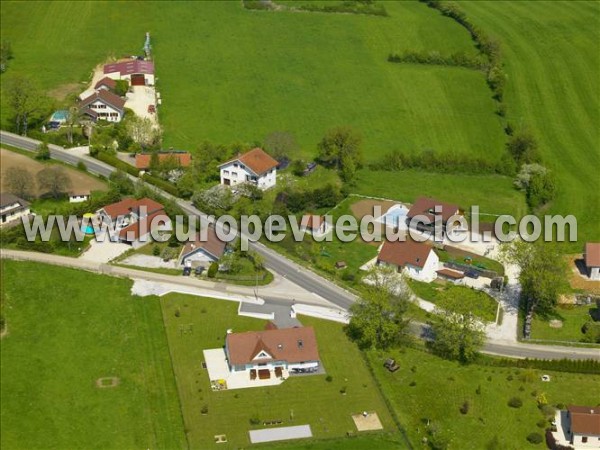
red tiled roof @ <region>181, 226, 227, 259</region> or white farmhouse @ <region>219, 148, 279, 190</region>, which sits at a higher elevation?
white farmhouse @ <region>219, 148, 279, 190</region>

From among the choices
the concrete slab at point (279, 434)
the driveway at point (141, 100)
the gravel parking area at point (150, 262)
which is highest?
the driveway at point (141, 100)

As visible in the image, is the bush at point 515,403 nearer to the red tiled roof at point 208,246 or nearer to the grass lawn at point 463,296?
the grass lawn at point 463,296

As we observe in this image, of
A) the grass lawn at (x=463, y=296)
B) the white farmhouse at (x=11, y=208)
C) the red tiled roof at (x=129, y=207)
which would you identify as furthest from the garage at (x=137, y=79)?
the grass lawn at (x=463, y=296)

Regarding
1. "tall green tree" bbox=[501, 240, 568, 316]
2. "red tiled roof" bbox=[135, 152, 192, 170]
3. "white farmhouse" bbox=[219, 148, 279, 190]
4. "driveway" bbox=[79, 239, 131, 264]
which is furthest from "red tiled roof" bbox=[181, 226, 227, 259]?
"tall green tree" bbox=[501, 240, 568, 316]

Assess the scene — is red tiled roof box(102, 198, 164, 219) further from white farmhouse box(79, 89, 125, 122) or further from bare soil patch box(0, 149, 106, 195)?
white farmhouse box(79, 89, 125, 122)

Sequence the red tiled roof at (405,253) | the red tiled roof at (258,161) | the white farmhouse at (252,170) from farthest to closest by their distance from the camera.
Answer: the white farmhouse at (252,170)
the red tiled roof at (258,161)
the red tiled roof at (405,253)

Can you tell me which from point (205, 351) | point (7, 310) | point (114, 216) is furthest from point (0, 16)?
point (205, 351)

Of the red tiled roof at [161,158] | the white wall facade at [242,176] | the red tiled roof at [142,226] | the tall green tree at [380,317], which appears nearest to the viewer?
the tall green tree at [380,317]
